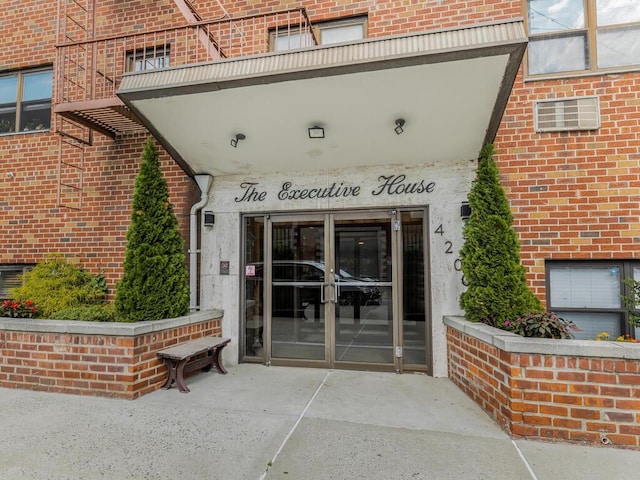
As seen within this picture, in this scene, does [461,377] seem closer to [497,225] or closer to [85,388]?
[497,225]

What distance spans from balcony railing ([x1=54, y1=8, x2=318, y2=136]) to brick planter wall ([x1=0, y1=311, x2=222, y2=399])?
2904mm

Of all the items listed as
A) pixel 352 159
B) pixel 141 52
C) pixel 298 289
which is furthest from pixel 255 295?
pixel 141 52

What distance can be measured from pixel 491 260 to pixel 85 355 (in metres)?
4.60

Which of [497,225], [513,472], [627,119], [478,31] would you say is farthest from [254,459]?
[627,119]

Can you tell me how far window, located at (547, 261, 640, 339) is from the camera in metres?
4.73

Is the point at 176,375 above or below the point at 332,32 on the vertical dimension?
below

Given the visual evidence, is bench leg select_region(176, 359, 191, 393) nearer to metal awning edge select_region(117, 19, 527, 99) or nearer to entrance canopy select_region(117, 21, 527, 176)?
entrance canopy select_region(117, 21, 527, 176)

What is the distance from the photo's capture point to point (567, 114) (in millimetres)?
4879

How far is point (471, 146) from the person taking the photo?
477 cm

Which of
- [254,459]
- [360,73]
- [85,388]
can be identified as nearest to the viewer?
[254,459]

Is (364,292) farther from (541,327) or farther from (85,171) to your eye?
(85,171)

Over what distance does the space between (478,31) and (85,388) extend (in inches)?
211

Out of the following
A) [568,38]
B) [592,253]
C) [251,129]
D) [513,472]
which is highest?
[568,38]

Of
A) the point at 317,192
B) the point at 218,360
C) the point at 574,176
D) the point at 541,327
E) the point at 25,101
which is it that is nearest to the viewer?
the point at 541,327
